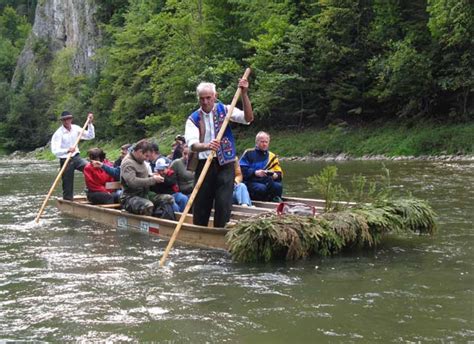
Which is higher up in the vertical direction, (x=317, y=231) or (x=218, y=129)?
(x=218, y=129)

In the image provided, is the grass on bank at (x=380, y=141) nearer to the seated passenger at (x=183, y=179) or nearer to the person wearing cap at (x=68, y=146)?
the seated passenger at (x=183, y=179)

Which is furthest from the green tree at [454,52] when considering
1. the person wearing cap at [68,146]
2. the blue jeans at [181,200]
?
the blue jeans at [181,200]

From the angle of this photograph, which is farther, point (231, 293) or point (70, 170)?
point (70, 170)

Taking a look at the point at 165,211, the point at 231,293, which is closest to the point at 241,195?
the point at 165,211

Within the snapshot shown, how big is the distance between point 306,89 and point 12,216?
20.2 meters

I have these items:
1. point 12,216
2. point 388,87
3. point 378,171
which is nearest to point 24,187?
point 12,216

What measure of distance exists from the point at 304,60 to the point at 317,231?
23460 mm

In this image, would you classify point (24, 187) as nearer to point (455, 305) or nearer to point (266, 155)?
point (266, 155)

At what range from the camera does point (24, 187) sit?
18.6 m

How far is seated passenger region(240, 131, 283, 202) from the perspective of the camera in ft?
30.7

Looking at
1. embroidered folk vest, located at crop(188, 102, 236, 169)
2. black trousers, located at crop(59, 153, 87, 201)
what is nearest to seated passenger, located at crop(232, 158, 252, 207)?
embroidered folk vest, located at crop(188, 102, 236, 169)

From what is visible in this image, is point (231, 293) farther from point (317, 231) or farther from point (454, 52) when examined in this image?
point (454, 52)

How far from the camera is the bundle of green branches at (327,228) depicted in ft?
21.5

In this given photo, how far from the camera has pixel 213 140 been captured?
6.93m
